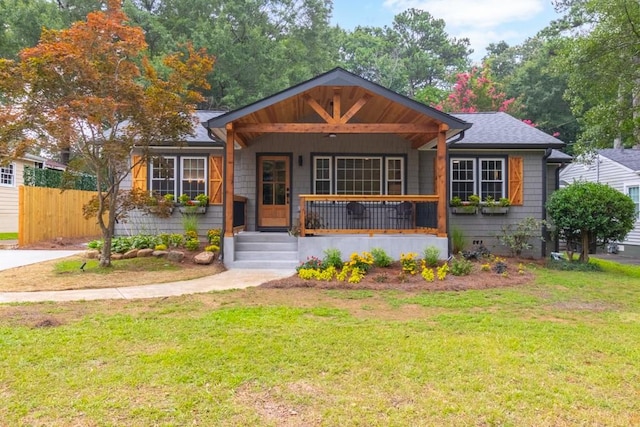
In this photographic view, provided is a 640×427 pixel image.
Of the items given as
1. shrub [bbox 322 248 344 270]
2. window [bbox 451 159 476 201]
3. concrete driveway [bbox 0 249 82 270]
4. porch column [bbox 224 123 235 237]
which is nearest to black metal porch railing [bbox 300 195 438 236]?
shrub [bbox 322 248 344 270]

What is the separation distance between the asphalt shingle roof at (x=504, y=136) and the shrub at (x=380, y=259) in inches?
165

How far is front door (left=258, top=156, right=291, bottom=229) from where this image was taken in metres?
10.9

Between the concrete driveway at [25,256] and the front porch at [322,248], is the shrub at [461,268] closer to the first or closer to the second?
the front porch at [322,248]

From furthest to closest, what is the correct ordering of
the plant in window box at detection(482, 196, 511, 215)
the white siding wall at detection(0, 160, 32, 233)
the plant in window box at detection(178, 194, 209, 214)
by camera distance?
the white siding wall at detection(0, 160, 32, 233) → the plant in window box at detection(482, 196, 511, 215) → the plant in window box at detection(178, 194, 209, 214)

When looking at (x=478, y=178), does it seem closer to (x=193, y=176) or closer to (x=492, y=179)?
(x=492, y=179)

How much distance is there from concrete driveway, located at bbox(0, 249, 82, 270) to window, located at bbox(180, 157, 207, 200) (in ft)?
11.0

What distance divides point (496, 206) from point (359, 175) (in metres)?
3.72

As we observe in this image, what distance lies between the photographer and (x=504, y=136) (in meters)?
11.2

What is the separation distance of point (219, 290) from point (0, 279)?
3891 mm

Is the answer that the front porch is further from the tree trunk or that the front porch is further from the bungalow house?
the tree trunk

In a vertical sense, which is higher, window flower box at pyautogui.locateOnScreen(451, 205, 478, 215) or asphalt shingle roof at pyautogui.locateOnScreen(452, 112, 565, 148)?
asphalt shingle roof at pyautogui.locateOnScreen(452, 112, 565, 148)

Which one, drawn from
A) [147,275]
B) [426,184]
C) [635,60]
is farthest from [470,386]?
[635,60]

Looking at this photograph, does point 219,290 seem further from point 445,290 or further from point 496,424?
point 496,424

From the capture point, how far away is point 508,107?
79.4 ft
